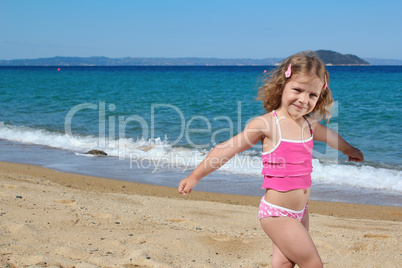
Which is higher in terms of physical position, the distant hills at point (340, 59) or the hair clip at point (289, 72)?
the distant hills at point (340, 59)

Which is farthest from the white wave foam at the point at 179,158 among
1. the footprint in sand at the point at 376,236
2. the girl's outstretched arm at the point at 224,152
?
the girl's outstretched arm at the point at 224,152

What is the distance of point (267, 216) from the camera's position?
235 cm

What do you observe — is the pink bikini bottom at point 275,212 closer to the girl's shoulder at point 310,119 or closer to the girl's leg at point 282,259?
the girl's leg at point 282,259

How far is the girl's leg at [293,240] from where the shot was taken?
2.22 metres

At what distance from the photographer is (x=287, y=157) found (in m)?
2.35

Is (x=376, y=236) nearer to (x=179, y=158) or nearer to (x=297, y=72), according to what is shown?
(x=297, y=72)

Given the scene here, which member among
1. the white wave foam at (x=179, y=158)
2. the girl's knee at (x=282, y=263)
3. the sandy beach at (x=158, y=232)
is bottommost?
the white wave foam at (x=179, y=158)

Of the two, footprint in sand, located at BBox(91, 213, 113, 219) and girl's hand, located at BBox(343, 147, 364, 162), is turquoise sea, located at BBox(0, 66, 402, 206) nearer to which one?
girl's hand, located at BBox(343, 147, 364, 162)

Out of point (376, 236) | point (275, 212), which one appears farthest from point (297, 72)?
point (376, 236)

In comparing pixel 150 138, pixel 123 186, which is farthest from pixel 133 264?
pixel 150 138

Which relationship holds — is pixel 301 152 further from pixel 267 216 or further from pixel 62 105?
pixel 62 105

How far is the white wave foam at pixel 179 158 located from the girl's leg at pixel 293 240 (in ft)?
19.0

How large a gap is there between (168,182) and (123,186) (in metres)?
0.90

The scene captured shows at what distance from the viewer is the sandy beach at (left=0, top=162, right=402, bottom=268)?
3508 millimetres
